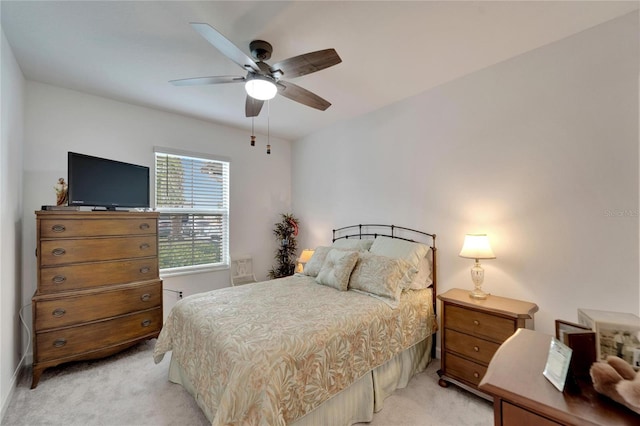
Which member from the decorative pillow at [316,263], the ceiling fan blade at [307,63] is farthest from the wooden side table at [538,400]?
the decorative pillow at [316,263]

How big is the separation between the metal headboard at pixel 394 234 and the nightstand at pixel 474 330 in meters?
0.44

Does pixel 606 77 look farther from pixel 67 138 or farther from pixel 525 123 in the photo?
pixel 67 138

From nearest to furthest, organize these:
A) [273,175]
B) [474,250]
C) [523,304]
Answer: [523,304], [474,250], [273,175]

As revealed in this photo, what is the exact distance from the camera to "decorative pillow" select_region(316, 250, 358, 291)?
252 cm

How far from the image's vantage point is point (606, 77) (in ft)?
6.15

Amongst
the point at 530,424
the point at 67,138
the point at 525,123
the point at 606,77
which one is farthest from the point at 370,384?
the point at 67,138

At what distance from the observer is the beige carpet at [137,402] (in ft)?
6.07

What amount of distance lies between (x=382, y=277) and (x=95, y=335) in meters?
2.71

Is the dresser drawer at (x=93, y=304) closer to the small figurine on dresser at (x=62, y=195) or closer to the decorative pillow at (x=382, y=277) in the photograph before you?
the small figurine on dresser at (x=62, y=195)

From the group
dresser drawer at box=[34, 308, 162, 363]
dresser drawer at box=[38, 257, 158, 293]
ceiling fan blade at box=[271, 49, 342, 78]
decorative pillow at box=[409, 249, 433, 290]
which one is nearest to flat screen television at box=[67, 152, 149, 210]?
dresser drawer at box=[38, 257, 158, 293]

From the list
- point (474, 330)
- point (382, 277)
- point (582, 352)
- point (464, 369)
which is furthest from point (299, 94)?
point (464, 369)

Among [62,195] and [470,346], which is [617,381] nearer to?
[470,346]

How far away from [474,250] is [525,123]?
1.15 meters

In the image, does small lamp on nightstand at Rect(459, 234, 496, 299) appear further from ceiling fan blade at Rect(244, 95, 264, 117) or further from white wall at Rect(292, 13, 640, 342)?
ceiling fan blade at Rect(244, 95, 264, 117)
